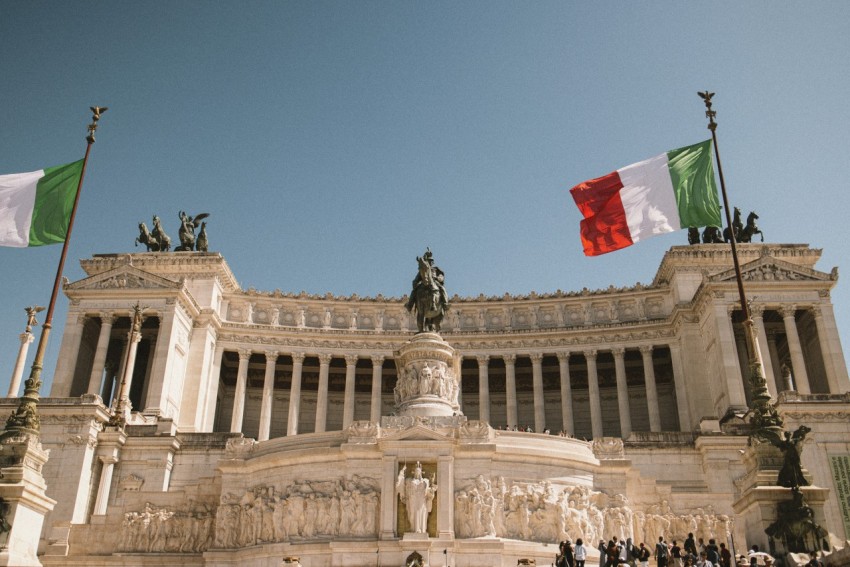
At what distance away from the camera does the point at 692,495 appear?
36250 millimetres

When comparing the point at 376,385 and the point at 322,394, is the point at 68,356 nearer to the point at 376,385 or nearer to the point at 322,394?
the point at 322,394

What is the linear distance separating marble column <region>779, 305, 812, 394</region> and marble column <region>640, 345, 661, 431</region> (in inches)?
436

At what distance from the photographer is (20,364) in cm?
5512

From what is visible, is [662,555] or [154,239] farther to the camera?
[154,239]

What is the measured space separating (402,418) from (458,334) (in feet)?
118

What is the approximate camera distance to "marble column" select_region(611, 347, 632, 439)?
6532cm

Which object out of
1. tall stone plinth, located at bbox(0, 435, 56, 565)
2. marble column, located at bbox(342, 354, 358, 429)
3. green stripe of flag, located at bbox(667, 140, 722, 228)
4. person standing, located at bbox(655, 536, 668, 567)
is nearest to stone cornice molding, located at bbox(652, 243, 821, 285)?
marble column, located at bbox(342, 354, 358, 429)

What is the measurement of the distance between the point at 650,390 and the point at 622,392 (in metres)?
2.33

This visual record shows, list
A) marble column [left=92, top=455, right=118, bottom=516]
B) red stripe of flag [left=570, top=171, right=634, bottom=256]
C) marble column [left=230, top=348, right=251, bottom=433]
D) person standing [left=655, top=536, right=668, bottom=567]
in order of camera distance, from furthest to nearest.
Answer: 1. marble column [left=230, top=348, right=251, bottom=433]
2. marble column [left=92, top=455, right=118, bottom=516]
3. red stripe of flag [left=570, top=171, right=634, bottom=256]
4. person standing [left=655, top=536, right=668, bottom=567]

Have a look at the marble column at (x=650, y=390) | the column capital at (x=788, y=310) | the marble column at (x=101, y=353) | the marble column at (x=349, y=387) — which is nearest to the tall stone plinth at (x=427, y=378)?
the marble column at (x=349, y=387)

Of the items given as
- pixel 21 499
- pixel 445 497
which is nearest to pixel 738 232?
pixel 445 497

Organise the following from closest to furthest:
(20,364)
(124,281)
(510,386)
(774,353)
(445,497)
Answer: (445,497), (20,364), (124,281), (774,353), (510,386)

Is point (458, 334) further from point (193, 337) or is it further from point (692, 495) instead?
point (692, 495)

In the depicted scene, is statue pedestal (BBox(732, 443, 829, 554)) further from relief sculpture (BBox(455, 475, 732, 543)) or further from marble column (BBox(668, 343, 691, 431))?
marble column (BBox(668, 343, 691, 431))
